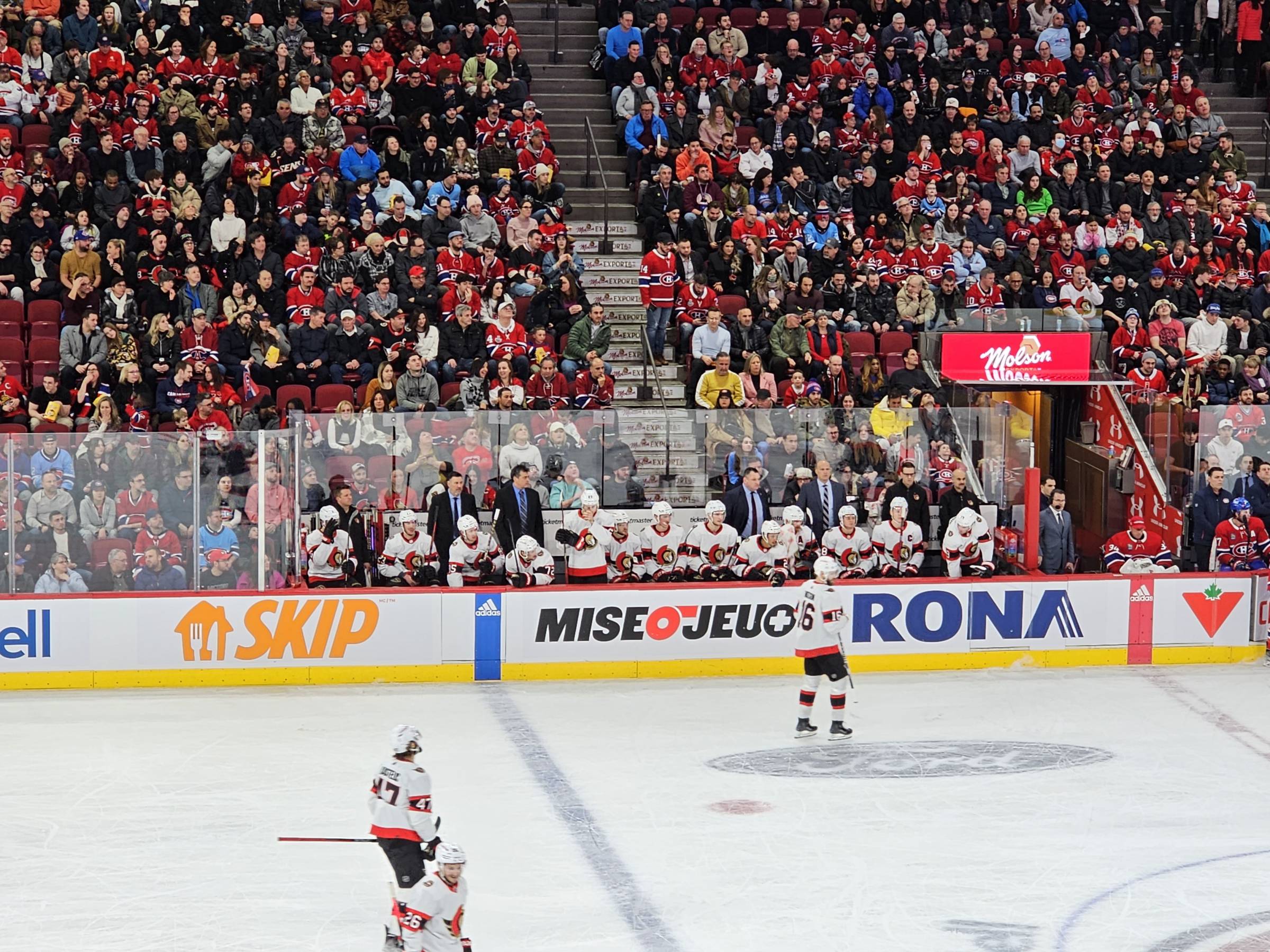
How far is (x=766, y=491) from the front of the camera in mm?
16391

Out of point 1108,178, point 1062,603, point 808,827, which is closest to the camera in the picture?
point 808,827

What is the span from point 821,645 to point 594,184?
32.3 ft

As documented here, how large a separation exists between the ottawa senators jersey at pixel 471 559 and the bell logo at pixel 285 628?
2.52 feet

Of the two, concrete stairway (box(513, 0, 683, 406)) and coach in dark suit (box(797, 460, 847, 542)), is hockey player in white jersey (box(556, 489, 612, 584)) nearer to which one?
coach in dark suit (box(797, 460, 847, 542))

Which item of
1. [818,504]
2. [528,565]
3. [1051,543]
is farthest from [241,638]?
[1051,543]

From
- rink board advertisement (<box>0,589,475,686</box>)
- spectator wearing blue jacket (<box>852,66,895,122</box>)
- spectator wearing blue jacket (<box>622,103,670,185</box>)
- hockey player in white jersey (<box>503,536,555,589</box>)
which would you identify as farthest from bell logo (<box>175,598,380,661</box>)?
spectator wearing blue jacket (<box>852,66,895,122</box>)

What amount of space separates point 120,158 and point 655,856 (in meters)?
11.4

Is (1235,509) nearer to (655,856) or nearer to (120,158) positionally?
(655,856)

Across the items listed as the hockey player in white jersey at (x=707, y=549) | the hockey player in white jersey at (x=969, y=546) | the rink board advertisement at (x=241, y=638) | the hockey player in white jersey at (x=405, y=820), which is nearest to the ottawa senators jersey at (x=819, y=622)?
the hockey player in white jersey at (x=707, y=549)

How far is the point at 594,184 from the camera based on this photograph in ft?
72.5

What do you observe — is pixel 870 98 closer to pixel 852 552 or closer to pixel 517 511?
pixel 852 552

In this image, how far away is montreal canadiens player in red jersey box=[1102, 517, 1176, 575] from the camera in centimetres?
1672

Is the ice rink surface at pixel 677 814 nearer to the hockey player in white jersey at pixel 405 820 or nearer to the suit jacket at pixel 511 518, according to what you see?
the hockey player in white jersey at pixel 405 820

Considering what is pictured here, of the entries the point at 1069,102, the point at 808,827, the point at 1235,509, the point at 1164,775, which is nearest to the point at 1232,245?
the point at 1069,102
